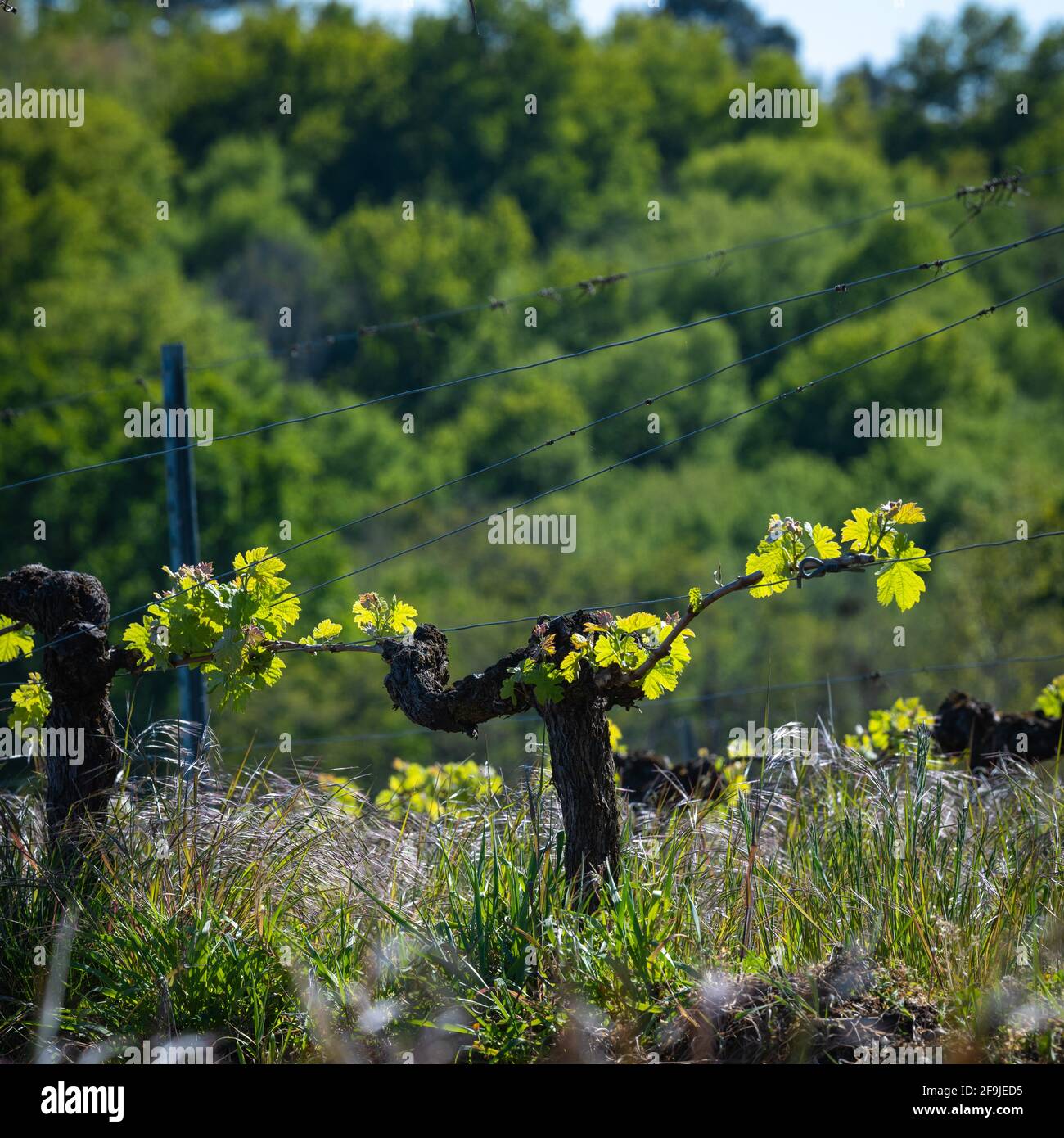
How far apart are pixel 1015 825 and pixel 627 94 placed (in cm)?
9751

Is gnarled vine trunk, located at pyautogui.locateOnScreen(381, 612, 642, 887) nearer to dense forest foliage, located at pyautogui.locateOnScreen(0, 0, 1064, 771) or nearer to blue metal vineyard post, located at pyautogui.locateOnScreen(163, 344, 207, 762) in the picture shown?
dense forest foliage, located at pyautogui.locateOnScreen(0, 0, 1064, 771)

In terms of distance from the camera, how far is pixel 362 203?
78.1 metres

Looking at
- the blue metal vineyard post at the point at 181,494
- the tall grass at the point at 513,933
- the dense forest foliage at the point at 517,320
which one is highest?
the dense forest foliage at the point at 517,320

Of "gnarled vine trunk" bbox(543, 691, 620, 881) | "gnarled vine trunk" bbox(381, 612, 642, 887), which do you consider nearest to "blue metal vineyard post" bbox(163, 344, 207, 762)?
"gnarled vine trunk" bbox(381, 612, 642, 887)

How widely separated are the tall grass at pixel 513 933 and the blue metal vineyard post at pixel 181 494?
8.00ft

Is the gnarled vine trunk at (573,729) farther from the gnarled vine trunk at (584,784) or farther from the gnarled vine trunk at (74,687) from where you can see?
the gnarled vine trunk at (74,687)

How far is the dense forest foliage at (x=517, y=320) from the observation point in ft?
110

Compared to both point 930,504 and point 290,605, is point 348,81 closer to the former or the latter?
point 930,504

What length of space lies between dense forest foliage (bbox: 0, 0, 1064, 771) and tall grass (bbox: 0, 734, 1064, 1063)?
164 centimetres

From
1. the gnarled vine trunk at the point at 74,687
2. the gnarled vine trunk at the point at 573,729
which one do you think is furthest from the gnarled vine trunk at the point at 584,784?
the gnarled vine trunk at the point at 74,687

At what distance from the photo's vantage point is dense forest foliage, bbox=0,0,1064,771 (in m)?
33.5

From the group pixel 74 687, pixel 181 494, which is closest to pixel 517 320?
pixel 181 494
